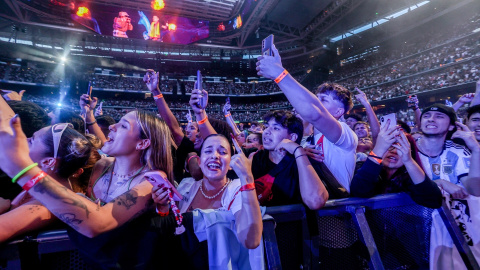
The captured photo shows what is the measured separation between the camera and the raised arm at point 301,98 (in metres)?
1.66

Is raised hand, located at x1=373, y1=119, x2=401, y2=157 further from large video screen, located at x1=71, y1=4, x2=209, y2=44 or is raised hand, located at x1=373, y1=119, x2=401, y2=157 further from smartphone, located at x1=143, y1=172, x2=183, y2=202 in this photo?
large video screen, located at x1=71, y1=4, x2=209, y2=44

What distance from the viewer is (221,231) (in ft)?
4.75

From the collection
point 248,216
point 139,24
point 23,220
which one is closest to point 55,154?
point 23,220

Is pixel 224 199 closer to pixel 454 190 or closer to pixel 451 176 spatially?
pixel 454 190

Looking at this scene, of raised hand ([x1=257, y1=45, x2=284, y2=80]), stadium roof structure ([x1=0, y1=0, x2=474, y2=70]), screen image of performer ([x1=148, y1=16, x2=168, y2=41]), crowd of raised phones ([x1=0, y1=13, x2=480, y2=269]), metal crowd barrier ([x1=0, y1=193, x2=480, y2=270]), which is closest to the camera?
crowd of raised phones ([x1=0, y1=13, x2=480, y2=269])

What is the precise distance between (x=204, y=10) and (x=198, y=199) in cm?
1470

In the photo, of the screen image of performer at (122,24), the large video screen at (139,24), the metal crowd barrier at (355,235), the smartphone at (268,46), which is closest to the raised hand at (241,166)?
the metal crowd barrier at (355,235)

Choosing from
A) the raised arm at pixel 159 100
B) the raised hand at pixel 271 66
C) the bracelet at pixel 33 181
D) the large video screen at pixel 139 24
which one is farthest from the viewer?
the large video screen at pixel 139 24

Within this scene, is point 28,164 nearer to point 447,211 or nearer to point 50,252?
point 50,252

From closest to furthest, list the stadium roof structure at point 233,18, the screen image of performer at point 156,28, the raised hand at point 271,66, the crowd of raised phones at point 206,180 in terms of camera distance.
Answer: the crowd of raised phones at point 206,180, the raised hand at point 271,66, the screen image of performer at point 156,28, the stadium roof structure at point 233,18

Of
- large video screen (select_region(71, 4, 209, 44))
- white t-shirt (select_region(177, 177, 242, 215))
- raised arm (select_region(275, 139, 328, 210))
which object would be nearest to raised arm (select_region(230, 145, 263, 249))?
white t-shirt (select_region(177, 177, 242, 215))

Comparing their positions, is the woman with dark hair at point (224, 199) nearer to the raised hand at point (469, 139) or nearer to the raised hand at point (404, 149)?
the raised hand at point (404, 149)

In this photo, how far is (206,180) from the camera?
2033mm

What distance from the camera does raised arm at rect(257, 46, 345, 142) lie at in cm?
166
